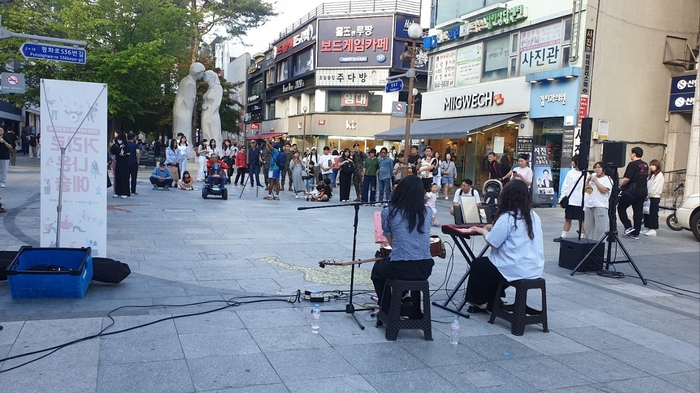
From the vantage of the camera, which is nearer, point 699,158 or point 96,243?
point 96,243

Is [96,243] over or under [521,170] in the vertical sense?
under

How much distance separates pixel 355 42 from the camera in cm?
3916

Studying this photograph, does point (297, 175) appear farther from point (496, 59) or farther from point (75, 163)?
point (75, 163)

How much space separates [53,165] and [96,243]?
1022mm

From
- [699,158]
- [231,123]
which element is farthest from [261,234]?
[231,123]

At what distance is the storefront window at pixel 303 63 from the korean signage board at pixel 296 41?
0.63 metres

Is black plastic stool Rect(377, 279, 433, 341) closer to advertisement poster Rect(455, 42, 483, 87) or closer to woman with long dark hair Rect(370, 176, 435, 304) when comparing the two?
woman with long dark hair Rect(370, 176, 435, 304)

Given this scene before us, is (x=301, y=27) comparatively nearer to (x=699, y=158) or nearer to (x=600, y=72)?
(x=600, y=72)

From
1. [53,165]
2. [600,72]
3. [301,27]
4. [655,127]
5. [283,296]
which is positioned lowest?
[283,296]

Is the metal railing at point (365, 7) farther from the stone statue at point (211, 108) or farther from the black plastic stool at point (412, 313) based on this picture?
the black plastic stool at point (412, 313)

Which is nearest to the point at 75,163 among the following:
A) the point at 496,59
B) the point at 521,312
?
the point at 521,312

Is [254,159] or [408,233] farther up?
[254,159]

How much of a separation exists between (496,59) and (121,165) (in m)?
14.7

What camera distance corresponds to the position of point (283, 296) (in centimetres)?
612
